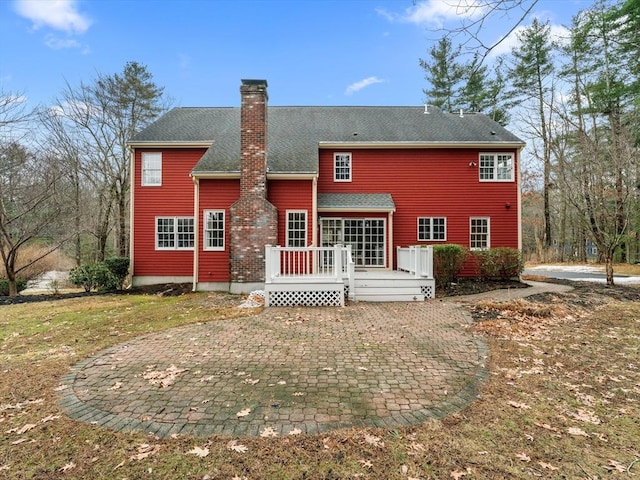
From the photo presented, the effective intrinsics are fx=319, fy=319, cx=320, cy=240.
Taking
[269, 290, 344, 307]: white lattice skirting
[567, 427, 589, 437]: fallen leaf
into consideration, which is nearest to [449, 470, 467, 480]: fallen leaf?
[567, 427, 589, 437]: fallen leaf

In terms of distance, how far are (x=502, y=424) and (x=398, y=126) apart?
14.2m

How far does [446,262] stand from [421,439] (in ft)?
30.9

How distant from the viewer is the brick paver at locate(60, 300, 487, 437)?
324 centimetres

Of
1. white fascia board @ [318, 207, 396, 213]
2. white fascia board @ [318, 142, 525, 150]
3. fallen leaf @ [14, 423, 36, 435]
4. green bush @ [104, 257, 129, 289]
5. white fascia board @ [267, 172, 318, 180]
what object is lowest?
fallen leaf @ [14, 423, 36, 435]

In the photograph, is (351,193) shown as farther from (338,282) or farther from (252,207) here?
(338,282)

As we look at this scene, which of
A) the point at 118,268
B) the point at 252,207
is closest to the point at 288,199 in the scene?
the point at 252,207

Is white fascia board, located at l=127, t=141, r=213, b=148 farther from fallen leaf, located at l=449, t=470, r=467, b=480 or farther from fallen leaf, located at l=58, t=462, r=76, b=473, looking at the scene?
fallen leaf, located at l=449, t=470, r=467, b=480

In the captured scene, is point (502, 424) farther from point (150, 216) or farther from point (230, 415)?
point (150, 216)

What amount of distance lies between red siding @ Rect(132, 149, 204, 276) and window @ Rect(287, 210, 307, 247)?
15.1 ft

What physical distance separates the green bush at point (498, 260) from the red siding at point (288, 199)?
6.96 metres

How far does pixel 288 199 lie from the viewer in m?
12.2

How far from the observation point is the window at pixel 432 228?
552 inches

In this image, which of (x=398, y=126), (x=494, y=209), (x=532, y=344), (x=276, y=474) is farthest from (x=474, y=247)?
(x=276, y=474)

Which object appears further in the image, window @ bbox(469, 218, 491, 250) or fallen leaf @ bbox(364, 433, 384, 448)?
window @ bbox(469, 218, 491, 250)
